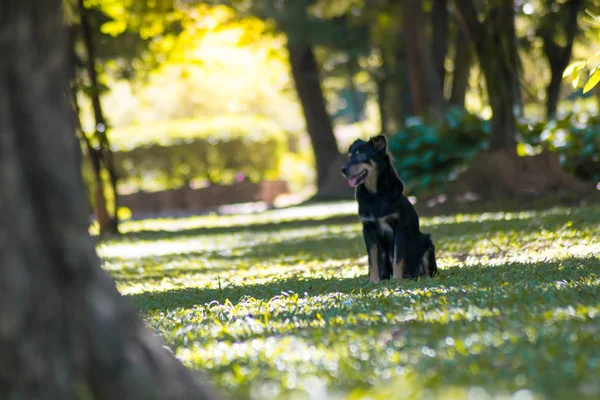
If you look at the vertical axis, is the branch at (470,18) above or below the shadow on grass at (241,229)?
above

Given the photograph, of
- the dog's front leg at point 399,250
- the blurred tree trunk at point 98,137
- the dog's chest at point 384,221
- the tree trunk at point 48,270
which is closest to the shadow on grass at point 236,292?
the dog's front leg at point 399,250

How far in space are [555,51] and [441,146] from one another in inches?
385

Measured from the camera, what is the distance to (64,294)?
13.6 feet

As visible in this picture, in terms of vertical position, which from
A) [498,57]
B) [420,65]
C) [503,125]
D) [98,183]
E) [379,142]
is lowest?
[98,183]

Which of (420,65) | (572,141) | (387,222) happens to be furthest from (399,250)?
(420,65)

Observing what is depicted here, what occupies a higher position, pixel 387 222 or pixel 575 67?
pixel 575 67

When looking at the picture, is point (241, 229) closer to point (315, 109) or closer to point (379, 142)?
point (315, 109)

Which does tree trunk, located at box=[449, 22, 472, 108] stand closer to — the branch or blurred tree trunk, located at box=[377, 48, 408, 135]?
blurred tree trunk, located at box=[377, 48, 408, 135]

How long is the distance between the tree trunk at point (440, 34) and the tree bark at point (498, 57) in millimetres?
6923

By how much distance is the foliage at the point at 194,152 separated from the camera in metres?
35.2

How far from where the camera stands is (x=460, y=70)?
84.5 ft

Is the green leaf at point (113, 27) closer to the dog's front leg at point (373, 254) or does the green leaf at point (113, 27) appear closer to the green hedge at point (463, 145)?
the green hedge at point (463, 145)

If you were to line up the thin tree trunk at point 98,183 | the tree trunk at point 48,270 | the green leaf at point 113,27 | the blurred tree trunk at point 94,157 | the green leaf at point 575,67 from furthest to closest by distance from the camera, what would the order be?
the green leaf at point 113,27
the thin tree trunk at point 98,183
the blurred tree trunk at point 94,157
the green leaf at point 575,67
the tree trunk at point 48,270

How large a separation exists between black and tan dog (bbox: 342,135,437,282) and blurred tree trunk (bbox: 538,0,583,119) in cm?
→ 1940
